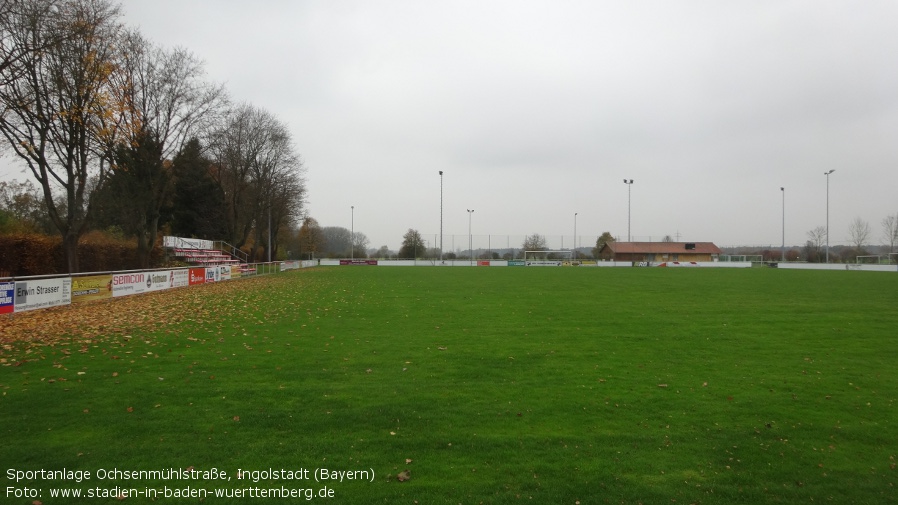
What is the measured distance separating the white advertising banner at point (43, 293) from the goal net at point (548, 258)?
202 feet

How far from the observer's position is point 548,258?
8312 centimetres

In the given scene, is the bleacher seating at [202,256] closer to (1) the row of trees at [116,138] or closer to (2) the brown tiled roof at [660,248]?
(1) the row of trees at [116,138]

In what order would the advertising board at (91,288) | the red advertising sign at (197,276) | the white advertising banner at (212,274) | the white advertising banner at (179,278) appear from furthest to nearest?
the white advertising banner at (212,274)
the red advertising sign at (197,276)
the white advertising banner at (179,278)
the advertising board at (91,288)

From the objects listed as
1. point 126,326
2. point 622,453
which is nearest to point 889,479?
point 622,453

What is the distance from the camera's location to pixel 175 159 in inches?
1249

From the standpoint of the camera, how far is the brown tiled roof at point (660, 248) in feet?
298

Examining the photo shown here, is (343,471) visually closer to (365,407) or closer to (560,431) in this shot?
(365,407)

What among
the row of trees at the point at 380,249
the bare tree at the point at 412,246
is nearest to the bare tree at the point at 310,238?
the row of trees at the point at 380,249

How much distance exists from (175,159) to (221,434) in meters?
31.5

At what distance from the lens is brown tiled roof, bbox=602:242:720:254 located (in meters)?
90.8

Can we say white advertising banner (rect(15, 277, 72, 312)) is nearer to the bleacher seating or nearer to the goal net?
the bleacher seating

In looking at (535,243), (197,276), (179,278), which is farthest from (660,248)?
(179,278)

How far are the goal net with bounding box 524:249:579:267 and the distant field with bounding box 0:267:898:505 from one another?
2373 inches

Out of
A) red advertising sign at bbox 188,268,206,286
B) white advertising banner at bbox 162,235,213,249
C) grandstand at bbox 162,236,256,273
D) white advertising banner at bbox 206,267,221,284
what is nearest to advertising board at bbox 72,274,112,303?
red advertising sign at bbox 188,268,206,286
